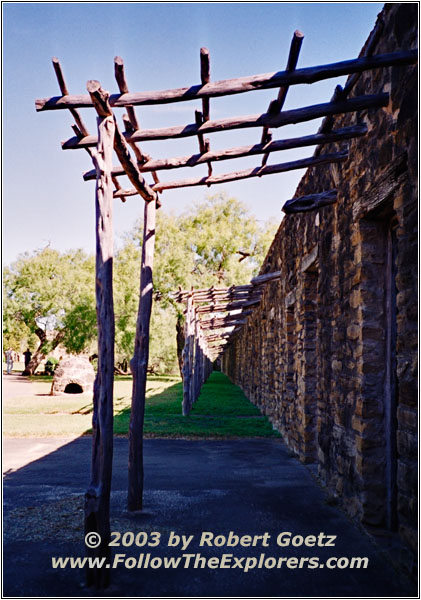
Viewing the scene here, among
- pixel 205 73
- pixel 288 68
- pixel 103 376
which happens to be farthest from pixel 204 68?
pixel 103 376

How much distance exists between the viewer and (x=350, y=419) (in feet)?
15.3

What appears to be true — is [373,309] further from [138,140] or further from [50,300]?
[50,300]

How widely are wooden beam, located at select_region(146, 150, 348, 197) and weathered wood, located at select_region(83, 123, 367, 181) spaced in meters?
0.41

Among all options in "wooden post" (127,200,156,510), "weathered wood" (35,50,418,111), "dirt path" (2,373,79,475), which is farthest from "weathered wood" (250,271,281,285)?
"weathered wood" (35,50,418,111)

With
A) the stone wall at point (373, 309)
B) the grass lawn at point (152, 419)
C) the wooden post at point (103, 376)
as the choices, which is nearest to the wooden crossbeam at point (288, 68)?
the stone wall at point (373, 309)

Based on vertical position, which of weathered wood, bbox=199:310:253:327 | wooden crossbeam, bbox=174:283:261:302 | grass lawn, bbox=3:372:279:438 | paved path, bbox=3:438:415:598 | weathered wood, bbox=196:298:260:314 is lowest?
grass lawn, bbox=3:372:279:438

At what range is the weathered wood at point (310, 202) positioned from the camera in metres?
5.32

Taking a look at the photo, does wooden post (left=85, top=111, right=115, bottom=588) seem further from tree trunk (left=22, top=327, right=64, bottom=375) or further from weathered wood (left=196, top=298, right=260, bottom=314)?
tree trunk (left=22, top=327, right=64, bottom=375)

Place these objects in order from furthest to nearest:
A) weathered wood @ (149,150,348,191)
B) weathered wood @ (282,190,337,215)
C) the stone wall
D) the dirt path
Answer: the dirt path → weathered wood @ (282,190,337,215) → weathered wood @ (149,150,348,191) → the stone wall

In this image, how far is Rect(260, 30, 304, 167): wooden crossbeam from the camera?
340cm

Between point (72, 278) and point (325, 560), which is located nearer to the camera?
point (325, 560)

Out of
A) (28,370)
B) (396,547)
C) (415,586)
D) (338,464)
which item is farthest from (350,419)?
(28,370)

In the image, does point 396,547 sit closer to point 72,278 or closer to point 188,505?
point 188,505

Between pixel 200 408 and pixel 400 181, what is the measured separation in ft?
36.8
